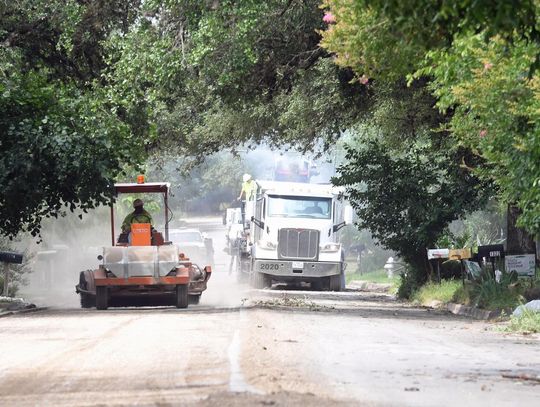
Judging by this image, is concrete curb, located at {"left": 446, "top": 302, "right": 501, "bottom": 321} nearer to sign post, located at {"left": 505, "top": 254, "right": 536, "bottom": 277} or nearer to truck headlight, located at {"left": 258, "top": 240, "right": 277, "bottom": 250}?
sign post, located at {"left": 505, "top": 254, "right": 536, "bottom": 277}

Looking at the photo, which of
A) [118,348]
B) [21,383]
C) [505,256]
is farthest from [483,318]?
[21,383]

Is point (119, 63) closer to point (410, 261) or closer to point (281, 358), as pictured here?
point (410, 261)

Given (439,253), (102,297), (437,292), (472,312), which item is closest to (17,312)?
(102,297)

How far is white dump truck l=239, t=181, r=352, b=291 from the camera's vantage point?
3844 centimetres

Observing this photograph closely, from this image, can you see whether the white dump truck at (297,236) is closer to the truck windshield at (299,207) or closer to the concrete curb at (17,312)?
the truck windshield at (299,207)

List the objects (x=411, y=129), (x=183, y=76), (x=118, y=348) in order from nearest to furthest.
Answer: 1. (x=118, y=348)
2. (x=183, y=76)
3. (x=411, y=129)

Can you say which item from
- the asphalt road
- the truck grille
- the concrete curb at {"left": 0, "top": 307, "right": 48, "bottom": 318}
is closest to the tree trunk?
the asphalt road

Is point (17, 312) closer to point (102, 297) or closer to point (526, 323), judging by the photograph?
point (102, 297)

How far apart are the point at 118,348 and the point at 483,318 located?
10.9 m

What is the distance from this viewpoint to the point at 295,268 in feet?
126

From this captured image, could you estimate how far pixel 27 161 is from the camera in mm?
22891

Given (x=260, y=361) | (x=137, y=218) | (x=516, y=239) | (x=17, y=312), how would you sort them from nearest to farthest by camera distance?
(x=260, y=361), (x=17, y=312), (x=137, y=218), (x=516, y=239)

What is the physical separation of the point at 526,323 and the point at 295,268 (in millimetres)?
19699

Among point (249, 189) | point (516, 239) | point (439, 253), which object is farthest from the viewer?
point (249, 189)
